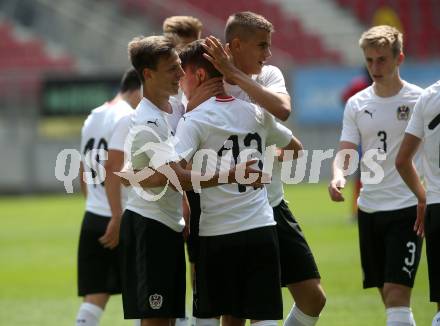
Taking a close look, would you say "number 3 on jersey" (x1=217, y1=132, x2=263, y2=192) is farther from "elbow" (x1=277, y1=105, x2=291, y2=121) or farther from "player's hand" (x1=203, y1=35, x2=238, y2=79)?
"player's hand" (x1=203, y1=35, x2=238, y2=79)

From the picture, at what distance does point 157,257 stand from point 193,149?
698 mm

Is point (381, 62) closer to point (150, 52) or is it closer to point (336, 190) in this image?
point (336, 190)

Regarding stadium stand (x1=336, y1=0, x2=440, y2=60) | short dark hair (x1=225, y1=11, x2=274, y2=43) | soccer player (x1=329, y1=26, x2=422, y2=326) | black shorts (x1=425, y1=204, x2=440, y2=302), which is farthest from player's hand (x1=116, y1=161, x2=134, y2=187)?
stadium stand (x1=336, y1=0, x2=440, y2=60)

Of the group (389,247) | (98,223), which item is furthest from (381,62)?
(98,223)

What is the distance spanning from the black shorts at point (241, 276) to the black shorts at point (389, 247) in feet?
4.40

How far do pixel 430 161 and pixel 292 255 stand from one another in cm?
106

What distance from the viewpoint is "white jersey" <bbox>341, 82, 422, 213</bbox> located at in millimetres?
6867

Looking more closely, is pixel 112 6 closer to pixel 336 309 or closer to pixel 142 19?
pixel 142 19

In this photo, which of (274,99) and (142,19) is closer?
(274,99)

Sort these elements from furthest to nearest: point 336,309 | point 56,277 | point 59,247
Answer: point 59,247 < point 56,277 < point 336,309

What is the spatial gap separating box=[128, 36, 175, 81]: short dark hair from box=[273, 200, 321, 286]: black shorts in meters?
1.34

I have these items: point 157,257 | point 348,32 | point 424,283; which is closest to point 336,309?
point 424,283

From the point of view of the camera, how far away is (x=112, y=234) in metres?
7.39

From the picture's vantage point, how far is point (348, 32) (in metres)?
28.6
